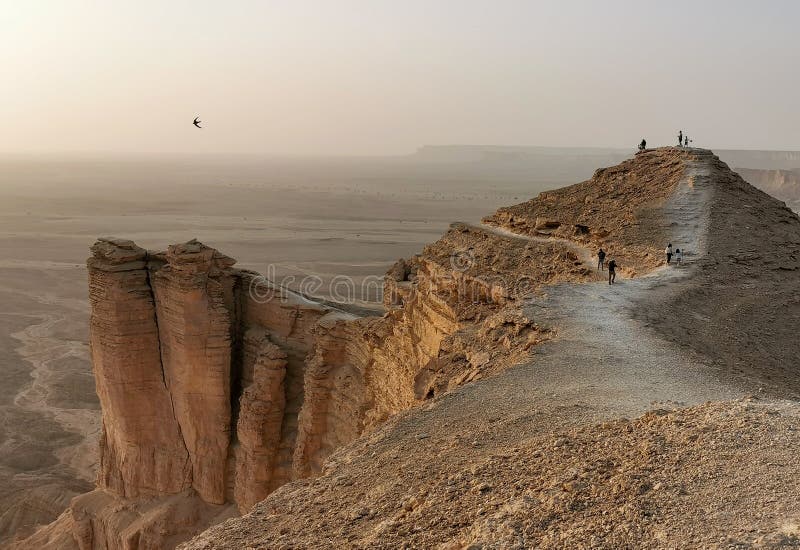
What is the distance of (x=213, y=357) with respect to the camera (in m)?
18.1

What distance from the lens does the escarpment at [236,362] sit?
17141 millimetres

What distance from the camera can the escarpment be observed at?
17141mm

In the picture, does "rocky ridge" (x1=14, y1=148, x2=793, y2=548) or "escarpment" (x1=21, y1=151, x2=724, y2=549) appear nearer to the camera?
"rocky ridge" (x1=14, y1=148, x2=793, y2=548)

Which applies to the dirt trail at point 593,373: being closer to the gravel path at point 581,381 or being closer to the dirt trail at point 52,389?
the gravel path at point 581,381

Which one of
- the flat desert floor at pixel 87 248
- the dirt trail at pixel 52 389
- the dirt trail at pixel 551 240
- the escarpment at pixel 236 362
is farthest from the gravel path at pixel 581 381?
the dirt trail at pixel 52 389

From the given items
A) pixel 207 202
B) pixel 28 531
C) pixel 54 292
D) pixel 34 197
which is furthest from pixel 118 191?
pixel 28 531

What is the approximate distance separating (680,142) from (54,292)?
4968cm

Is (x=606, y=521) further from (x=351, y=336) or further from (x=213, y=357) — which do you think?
(x=213, y=357)

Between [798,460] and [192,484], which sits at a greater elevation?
[798,460]

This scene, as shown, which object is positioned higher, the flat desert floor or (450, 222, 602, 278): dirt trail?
(450, 222, 602, 278): dirt trail

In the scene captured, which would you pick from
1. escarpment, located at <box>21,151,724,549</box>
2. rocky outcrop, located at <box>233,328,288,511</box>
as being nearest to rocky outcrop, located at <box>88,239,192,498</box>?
escarpment, located at <box>21,151,724,549</box>

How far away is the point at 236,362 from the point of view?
63.2 ft

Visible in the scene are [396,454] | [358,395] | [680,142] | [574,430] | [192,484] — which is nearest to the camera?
[574,430]

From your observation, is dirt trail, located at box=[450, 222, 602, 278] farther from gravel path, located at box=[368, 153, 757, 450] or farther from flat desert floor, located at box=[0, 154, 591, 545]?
flat desert floor, located at box=[0, 154, 591, 545]
